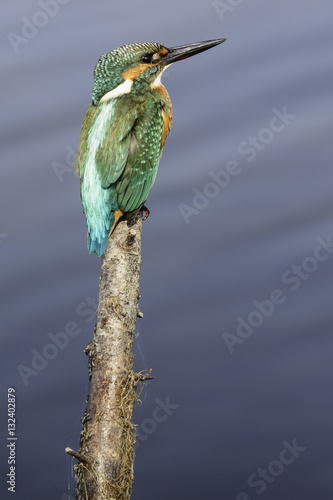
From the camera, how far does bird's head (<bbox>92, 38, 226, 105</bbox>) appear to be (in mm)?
2756

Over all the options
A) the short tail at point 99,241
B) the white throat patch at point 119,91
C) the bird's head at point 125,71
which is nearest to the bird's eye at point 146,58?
the bird's head at point 125,71

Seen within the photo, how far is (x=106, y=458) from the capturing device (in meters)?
2.31

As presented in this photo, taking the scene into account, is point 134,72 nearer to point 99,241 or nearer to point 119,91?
point 119,91

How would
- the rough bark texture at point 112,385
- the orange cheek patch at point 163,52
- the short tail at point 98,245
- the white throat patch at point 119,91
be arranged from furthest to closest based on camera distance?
the orange cheek patch at point 163,52
the white throat patch at point 119,91
the short tail at point 98,245
the rough bark texture at point 112,385

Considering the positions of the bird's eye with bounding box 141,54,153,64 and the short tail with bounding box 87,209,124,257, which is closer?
the short tail with bounding box 87,209,124,257

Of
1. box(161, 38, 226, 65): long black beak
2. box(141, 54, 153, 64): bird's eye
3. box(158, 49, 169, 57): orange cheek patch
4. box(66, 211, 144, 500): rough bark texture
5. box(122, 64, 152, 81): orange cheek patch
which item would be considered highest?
box(161, 38, 226, 65): long black beak

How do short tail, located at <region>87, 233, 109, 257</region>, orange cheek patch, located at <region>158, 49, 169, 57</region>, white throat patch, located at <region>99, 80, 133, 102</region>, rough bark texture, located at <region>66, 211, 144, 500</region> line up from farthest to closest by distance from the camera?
orange cheek patch, located at <region>158, 49, 169, 57</region>, white throat patch, located at <region>99, 80, 133, 102</region>, short tail, located at <region>87, 233, 109, 257</region>, rough bark texture, located at <region>66, 211, 144, 500</region>

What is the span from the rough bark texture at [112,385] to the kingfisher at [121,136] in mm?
117

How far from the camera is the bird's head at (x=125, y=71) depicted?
9.04 feet

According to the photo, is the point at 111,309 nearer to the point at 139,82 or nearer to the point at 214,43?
the point at 139,82

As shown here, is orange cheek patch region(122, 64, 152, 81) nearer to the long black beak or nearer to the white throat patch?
the white throat patch

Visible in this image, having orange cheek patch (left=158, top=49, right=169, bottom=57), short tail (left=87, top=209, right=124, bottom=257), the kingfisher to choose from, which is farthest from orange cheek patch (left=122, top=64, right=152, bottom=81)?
short tail (left=87, top=209, right=124, bottom=257)

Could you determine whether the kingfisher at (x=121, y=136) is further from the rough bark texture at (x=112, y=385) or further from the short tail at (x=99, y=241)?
the rough bark texture at (x=112, y=385)

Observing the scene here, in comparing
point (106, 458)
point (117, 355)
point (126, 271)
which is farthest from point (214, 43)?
point (106, 458)
